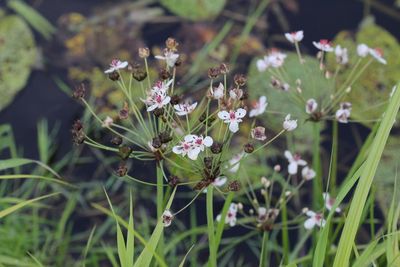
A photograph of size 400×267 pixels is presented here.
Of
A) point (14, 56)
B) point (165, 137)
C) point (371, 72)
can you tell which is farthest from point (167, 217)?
point (14, 56)

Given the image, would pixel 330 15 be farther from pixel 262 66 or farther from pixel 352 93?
pixel 262 66

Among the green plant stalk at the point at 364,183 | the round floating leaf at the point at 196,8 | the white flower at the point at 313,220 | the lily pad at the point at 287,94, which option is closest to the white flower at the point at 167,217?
the green plant stalk at the point at 364,183

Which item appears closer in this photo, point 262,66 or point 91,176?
point 262,66

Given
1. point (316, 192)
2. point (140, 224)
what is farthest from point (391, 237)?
point (140, 224)

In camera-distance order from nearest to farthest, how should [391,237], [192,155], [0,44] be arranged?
[192,155] < [391,237] < [0,44]

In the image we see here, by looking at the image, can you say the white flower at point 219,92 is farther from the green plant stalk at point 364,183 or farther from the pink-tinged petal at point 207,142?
the green plant stalk at point 364,183
